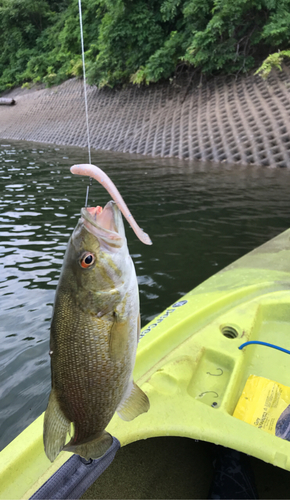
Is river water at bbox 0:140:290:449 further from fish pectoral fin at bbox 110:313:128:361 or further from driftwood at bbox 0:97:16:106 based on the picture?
driftwood at bbox 0:97:16:106

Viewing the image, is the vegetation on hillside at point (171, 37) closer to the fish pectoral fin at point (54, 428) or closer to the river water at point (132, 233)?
the river water at point (132, 233)

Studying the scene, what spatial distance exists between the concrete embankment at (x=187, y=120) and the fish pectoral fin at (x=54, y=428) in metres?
11.4

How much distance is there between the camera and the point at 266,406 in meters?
2.35

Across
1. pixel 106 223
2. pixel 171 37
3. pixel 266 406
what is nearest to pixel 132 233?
pixel 266 406

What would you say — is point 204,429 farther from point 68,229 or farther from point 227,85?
point 227,85

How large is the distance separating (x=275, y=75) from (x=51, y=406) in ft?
47.2

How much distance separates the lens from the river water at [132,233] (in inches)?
141

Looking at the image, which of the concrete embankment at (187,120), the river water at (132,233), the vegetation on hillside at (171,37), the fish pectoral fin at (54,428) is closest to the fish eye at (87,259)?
the fish pectoral fin at (54,428)

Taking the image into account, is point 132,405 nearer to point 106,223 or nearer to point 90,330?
point 90,330

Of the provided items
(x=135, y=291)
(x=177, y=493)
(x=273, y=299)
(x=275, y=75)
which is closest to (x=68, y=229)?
(x=273, y=299)

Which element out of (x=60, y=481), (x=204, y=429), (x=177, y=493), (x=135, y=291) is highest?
(x=135, y=291)

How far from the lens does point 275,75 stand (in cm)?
1288

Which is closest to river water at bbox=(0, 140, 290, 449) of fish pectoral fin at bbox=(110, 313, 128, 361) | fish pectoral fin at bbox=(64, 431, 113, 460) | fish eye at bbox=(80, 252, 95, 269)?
Answer: fish pectoral fin at bbox=(64, 431, 113, 460)

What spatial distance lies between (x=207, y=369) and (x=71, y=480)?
4.05ft
